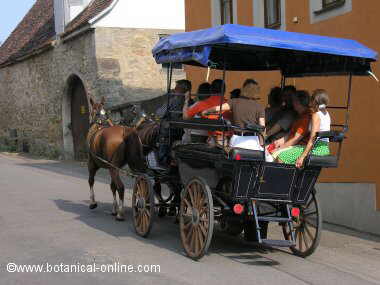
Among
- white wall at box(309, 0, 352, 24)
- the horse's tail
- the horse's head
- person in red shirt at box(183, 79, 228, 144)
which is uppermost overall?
white wall at box(309, 0, 352, 24)

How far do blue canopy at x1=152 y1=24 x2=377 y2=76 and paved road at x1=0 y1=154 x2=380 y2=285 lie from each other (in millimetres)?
2303

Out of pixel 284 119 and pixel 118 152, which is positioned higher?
pixel 284 119

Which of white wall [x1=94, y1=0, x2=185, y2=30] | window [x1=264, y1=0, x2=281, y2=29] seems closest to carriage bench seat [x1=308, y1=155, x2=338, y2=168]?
window [x1=264, y1=0, x2=281, y2=29]

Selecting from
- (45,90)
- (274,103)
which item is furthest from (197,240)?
(45,90)

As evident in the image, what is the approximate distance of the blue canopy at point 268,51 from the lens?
6.85m

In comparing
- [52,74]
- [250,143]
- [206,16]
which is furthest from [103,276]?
[52,74]

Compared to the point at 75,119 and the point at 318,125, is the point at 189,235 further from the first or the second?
the point at 75,119

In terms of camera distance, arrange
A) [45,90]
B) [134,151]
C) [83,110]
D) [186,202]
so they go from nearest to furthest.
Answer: [186,202] → [134,151] → [83,110] → [45,90]

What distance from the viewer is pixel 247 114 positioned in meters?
7.24

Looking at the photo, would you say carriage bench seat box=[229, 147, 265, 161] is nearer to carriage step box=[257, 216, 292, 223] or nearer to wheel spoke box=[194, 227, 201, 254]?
carriage step box=[257, 216, 292, 223]

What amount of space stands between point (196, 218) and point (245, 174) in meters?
0.81

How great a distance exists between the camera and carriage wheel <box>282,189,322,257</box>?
737 cm

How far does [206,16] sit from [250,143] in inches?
347

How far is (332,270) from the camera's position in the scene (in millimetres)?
6965
